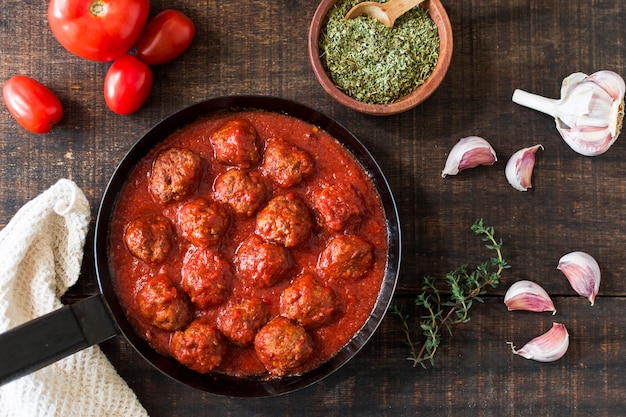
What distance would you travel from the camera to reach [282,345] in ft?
10.0

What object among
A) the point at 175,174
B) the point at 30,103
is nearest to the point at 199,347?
the point at 175,174

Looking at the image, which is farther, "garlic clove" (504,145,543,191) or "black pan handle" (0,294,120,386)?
"garlic clove" (504,145,543,191)

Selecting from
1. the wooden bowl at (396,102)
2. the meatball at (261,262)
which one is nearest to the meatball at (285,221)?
the meatball at (261,262)

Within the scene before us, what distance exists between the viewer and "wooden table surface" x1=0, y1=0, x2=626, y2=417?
351cm

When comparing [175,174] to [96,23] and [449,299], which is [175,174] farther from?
[449,299]

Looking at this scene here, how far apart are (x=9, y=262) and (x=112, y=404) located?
2.93ft

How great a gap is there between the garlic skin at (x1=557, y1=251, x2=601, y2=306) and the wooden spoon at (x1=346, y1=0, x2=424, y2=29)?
159cm

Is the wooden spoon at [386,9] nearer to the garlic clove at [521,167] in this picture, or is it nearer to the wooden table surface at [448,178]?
the wooden table surface at [448,178]

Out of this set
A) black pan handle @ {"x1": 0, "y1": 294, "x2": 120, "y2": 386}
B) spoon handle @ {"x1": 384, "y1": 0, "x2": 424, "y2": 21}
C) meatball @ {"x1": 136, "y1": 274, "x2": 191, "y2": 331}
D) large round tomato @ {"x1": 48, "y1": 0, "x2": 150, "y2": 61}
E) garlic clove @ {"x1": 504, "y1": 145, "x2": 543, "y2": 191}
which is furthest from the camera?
garlic clove @ {"x1": 504, "y1": 145, "x2": 543, "y2": 191}

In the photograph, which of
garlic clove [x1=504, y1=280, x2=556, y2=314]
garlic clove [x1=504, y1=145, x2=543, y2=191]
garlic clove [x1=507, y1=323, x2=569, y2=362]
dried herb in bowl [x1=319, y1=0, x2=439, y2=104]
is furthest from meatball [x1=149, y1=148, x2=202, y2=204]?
garlic clove [x1=507, y1=323, x2=569, y2=362]

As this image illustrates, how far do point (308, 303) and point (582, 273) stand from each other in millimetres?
1546

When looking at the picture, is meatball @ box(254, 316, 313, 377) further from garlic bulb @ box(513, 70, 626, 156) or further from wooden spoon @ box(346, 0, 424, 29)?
garlic bulb @ box(513, 70, 626, 156)

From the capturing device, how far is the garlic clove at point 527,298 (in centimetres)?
351

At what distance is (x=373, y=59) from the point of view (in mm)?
3354
